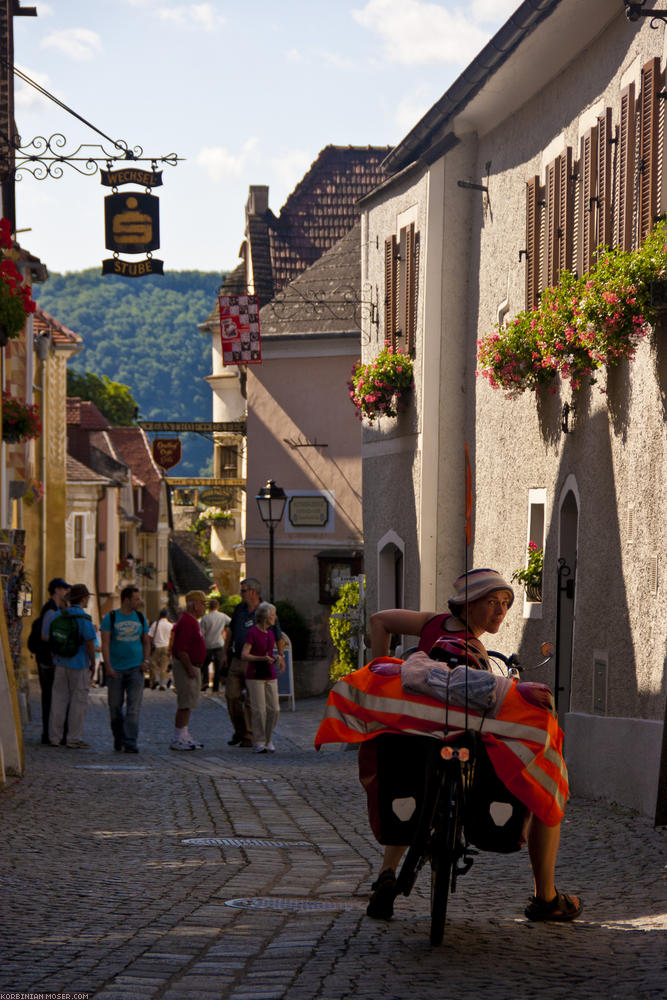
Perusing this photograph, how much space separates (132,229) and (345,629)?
918 cm

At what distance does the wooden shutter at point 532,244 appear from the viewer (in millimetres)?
14648

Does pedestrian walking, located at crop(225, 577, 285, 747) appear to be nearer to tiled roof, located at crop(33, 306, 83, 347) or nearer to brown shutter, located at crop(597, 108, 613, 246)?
brown shutter, located at crop(597, 108, 613, 246)

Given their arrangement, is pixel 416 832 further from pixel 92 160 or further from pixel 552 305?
pixel 92 160

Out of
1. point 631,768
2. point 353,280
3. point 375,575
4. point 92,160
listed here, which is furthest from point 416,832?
point 353,280

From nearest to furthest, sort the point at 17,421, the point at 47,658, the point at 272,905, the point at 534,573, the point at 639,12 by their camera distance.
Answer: the point at 272,905 → the point at 639,12 → the point at 534,573 → the point at 47,658 → the point at 17,421

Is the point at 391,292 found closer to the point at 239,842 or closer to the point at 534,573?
the point at 534,573

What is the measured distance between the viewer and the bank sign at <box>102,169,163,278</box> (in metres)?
18.1

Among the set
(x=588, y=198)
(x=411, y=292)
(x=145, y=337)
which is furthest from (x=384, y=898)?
(x=145, y=337)

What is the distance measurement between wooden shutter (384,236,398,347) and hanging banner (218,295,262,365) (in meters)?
12.1

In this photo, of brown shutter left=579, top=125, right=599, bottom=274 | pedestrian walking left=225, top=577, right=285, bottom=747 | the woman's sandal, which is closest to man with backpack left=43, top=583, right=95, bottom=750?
pedestrian walking left=225, top=577, right=285, bottom=747

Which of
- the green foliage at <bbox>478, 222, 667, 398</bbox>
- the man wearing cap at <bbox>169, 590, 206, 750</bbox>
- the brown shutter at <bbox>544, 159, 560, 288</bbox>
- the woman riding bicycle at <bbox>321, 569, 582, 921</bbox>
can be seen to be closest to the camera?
the woman riding bicycle at <bbox>321, 569, 582, 921</bbox>

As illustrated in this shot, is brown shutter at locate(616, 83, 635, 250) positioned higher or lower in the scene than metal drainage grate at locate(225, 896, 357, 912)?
higher

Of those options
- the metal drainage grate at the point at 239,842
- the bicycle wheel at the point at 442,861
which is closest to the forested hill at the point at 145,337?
the metal drainage grate at the point at 239,842

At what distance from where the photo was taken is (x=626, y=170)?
1176 centimetres
